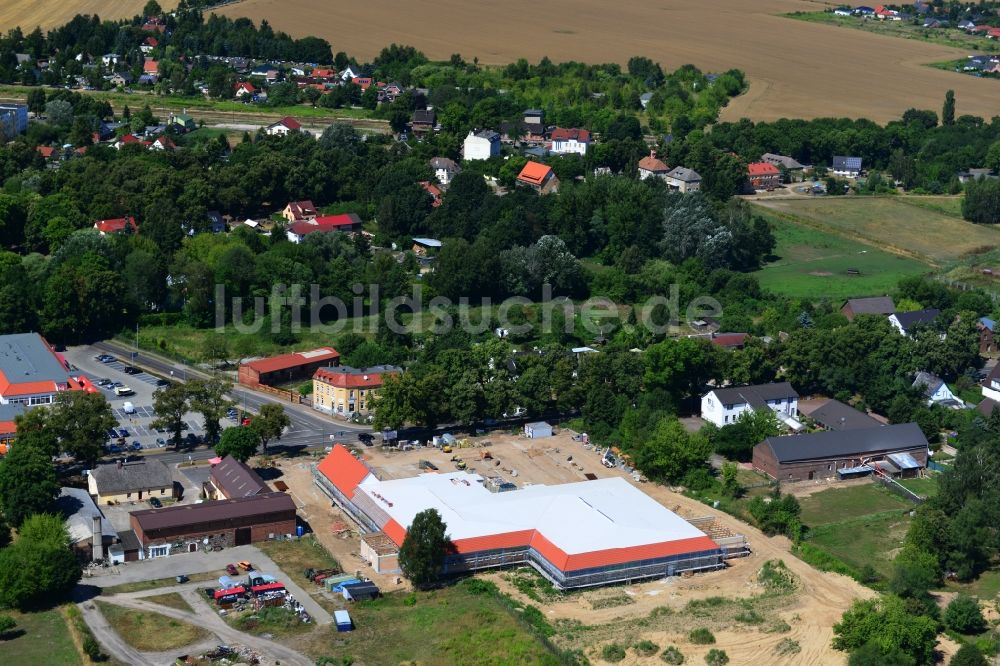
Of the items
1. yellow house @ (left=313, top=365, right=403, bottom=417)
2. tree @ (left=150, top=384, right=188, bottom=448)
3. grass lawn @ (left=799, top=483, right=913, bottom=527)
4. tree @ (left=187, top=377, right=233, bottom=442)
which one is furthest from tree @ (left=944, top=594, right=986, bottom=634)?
tree @ (left=150, top=384, right=188, bottom=448)

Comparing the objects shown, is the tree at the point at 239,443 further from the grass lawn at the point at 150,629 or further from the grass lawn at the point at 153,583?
the grass lawn at the point at 150,629

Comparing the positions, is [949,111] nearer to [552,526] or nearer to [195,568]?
[552,526]

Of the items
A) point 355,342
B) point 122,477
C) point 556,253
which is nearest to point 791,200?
point 556,253

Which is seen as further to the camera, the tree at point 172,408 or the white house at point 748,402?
the white house at point 748,402

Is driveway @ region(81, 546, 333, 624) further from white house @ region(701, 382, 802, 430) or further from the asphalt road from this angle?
white house @ region(701, 382, 802, 430)

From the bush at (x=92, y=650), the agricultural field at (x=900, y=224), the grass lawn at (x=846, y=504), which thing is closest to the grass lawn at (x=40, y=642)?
the bush at (x=92, y=650)

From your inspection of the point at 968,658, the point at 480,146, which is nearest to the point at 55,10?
the point at 480,146

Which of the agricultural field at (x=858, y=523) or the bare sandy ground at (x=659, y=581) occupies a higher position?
the agricultural field at (x=858, y=523)
